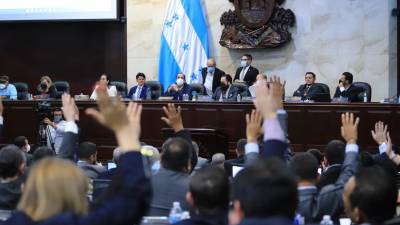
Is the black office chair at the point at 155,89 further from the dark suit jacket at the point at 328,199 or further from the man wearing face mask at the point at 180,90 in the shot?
the dark suit jacket at the point at 328,199

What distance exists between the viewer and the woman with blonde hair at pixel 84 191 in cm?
230

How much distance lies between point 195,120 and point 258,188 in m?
9.30

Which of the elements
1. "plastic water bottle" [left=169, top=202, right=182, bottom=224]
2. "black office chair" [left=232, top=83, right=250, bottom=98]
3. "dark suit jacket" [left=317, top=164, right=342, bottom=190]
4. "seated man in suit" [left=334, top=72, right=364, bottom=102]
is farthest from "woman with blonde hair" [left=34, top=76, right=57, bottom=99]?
"plastic water bottle" [left=169, top=202, right=182, bottom=224]

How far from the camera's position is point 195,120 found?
1144 centimetres

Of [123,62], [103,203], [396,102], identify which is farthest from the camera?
[123,62]

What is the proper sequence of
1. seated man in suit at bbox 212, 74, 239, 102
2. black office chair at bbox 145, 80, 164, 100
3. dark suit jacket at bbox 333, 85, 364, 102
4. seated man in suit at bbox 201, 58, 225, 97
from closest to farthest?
dark suit jacket at bbox 333, 85, 364, 102 → seated man in suit at bbox 212, 74, 239, 102 → black office chair at bbox 145, 80, 164, 100 → seated man in suit at bbox 201, 58, 225, 97

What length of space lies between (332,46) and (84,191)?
11989 mm

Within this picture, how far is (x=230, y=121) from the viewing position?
11328 mm

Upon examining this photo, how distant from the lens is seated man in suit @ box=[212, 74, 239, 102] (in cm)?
1164

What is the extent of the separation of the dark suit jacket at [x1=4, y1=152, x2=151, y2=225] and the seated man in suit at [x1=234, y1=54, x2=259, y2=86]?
10.8 meters

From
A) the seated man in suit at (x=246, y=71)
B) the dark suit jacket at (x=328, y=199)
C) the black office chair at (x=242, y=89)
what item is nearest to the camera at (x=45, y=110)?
the black office chair at (x=242, y=89)

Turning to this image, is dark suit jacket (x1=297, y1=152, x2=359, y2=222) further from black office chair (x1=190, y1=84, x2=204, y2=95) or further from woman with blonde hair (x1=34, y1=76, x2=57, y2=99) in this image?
woman with blonde hair (x1=34, y1=76, x2=57, y2=99)

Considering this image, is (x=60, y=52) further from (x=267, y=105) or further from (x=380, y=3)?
(x=267, y=105)

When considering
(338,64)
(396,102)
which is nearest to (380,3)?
(338,64)
